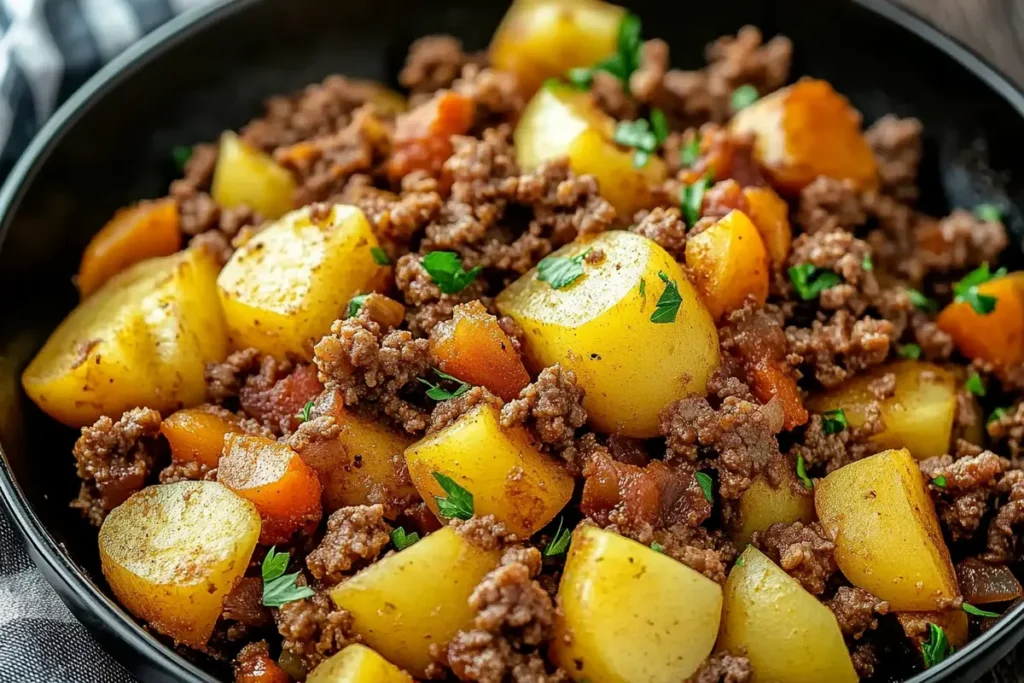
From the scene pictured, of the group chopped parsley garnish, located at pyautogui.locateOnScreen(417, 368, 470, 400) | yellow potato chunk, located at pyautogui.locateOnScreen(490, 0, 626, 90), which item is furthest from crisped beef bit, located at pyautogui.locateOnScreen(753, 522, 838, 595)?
yellow potato chunk, located at pyautogui.locateOnScreen(490, 0, 626, 90)

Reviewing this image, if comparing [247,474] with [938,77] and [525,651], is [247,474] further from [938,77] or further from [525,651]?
[938,77]

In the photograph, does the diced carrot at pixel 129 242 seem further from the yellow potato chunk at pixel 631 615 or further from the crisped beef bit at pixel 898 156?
the crisped beef bit at pixel 898 156

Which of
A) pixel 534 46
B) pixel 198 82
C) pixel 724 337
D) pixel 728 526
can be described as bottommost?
pixel 728 526

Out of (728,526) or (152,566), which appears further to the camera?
(728,526)

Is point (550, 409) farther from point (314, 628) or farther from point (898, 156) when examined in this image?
point (898, 156)

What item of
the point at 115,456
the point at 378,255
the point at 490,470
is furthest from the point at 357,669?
the point at 378,255

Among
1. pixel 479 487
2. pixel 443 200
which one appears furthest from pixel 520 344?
pixel 443 200

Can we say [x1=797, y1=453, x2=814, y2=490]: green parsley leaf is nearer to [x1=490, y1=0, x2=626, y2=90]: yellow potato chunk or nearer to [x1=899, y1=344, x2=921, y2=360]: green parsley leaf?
[x1=899, y1=344, x2=921, y2=360]: green parsley leaf
